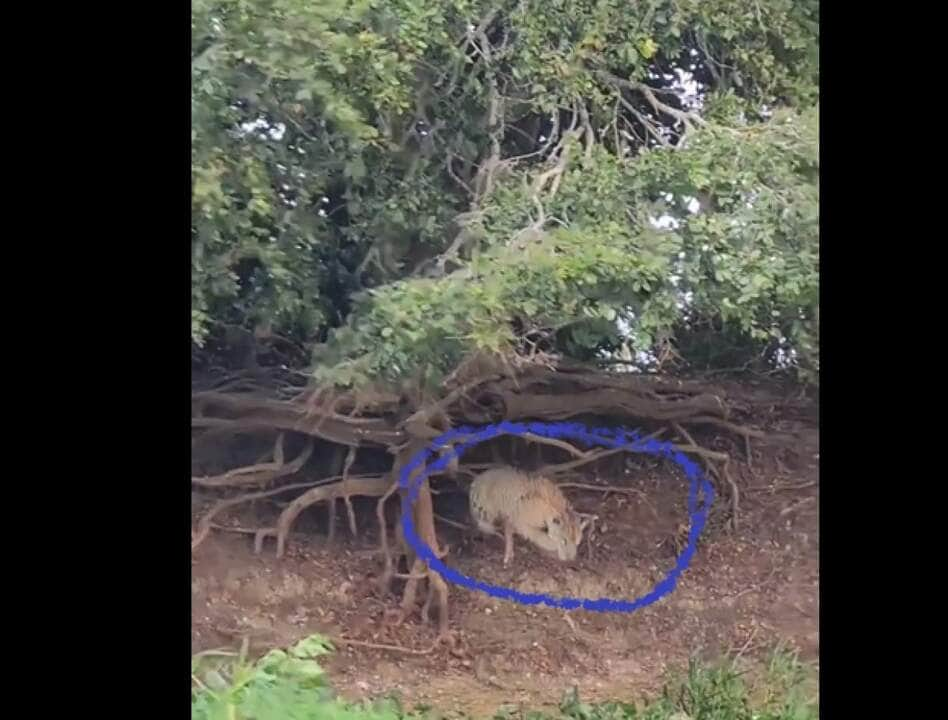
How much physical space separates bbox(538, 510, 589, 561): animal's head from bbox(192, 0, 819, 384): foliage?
1.51 ft

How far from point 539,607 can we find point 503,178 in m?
1.17

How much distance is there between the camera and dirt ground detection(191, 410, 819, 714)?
A: 267cm

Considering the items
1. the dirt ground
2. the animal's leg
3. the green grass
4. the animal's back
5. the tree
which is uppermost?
the tree

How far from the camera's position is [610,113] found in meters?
2.75

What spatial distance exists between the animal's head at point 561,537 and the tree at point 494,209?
29 centimetres

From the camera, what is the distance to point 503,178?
273cm

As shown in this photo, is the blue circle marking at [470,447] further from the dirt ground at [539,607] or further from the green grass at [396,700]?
the green grass at [396,700]

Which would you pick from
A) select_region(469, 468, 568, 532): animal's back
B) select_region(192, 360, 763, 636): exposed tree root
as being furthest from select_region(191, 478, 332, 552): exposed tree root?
select_region(469, 468, 568, 532): animal's back

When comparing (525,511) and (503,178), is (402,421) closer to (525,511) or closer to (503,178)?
(525,511)

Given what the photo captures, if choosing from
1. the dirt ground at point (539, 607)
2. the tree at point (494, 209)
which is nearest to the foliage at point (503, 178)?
the tree at point (494, 209)

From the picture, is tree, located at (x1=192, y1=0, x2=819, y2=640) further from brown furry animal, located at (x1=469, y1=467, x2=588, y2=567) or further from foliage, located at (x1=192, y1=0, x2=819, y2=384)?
brown furry animal, located at (x1=469, y1=467, x2=588, y2=567)

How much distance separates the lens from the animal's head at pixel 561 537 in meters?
2.70
